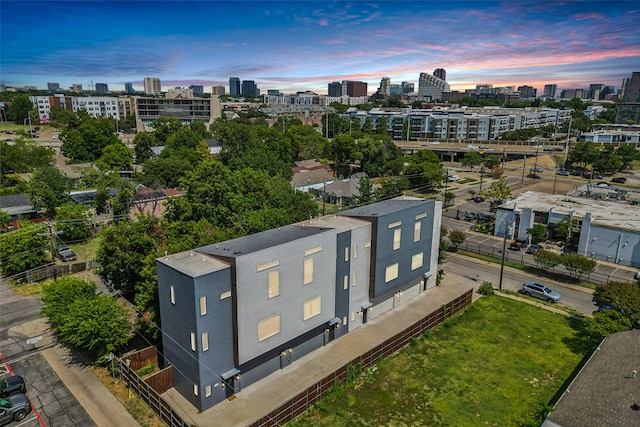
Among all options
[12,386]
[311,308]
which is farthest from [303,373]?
[12,386]

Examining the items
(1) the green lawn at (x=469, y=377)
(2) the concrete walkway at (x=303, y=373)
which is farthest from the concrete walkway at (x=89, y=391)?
(1) the green lawn at (x=469, y=377)

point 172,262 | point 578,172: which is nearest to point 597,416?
point 172,262

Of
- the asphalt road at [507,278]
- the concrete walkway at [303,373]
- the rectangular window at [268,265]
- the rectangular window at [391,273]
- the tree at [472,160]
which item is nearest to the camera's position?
the concrete walkway at [303,373]

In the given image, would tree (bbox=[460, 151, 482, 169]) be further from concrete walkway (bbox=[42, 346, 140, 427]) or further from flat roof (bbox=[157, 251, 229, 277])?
concrete walkway (bbox=[42, 346, 140, 427])

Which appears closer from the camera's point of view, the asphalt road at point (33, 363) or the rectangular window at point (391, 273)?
the asphalt road at point (33, 363)

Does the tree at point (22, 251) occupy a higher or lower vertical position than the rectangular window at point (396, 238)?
lower

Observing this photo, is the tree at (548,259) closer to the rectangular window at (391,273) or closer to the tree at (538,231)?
the tree at (538,231)
